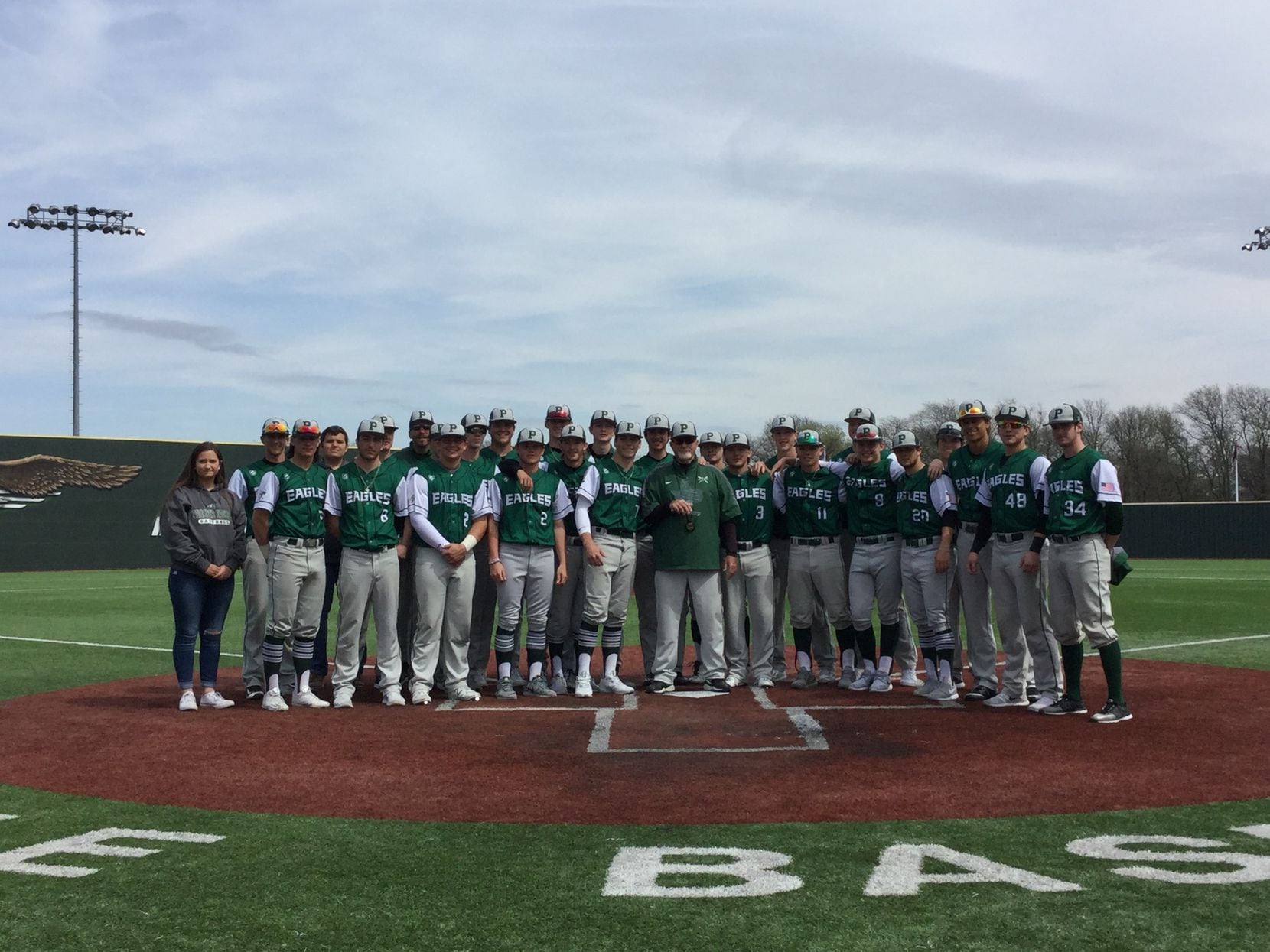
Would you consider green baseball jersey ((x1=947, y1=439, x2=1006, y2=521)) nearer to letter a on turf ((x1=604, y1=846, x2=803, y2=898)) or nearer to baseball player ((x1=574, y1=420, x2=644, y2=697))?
baseball player ((x1=574, y1=420, x2=644, y2=697))

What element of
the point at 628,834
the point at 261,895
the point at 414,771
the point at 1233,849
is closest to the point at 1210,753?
the point at 1233,849

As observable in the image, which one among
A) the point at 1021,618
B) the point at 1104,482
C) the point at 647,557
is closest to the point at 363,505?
the point at 647,557

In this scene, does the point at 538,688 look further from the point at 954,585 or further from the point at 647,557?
the point at 954,585

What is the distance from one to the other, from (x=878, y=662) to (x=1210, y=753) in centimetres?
295

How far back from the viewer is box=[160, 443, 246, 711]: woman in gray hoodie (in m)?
7.60

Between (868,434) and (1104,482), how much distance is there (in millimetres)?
1849

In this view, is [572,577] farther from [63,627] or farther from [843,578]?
[63,627]

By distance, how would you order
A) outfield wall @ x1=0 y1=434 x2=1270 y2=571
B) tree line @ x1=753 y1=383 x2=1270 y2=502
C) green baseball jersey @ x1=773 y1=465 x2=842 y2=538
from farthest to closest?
tree line @ x1=753 y1=383 x2=1270 y2=502
outfield wall @ x1=0 y1=434 x2=1270 y2=571
green baseball jersey @ x1=773 y1=465 x2=842 y2=538

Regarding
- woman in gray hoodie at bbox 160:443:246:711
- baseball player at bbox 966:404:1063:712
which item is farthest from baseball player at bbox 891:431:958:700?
woman in gray hoodie at bbox 160:443:246:711

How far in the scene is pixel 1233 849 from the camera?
164 inches

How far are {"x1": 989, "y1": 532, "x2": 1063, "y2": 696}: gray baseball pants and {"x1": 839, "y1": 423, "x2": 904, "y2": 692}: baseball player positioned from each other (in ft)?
2.74

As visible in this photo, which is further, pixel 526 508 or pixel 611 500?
pixel 611 500

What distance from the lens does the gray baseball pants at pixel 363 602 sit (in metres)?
7.95

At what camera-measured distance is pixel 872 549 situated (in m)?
8.46
